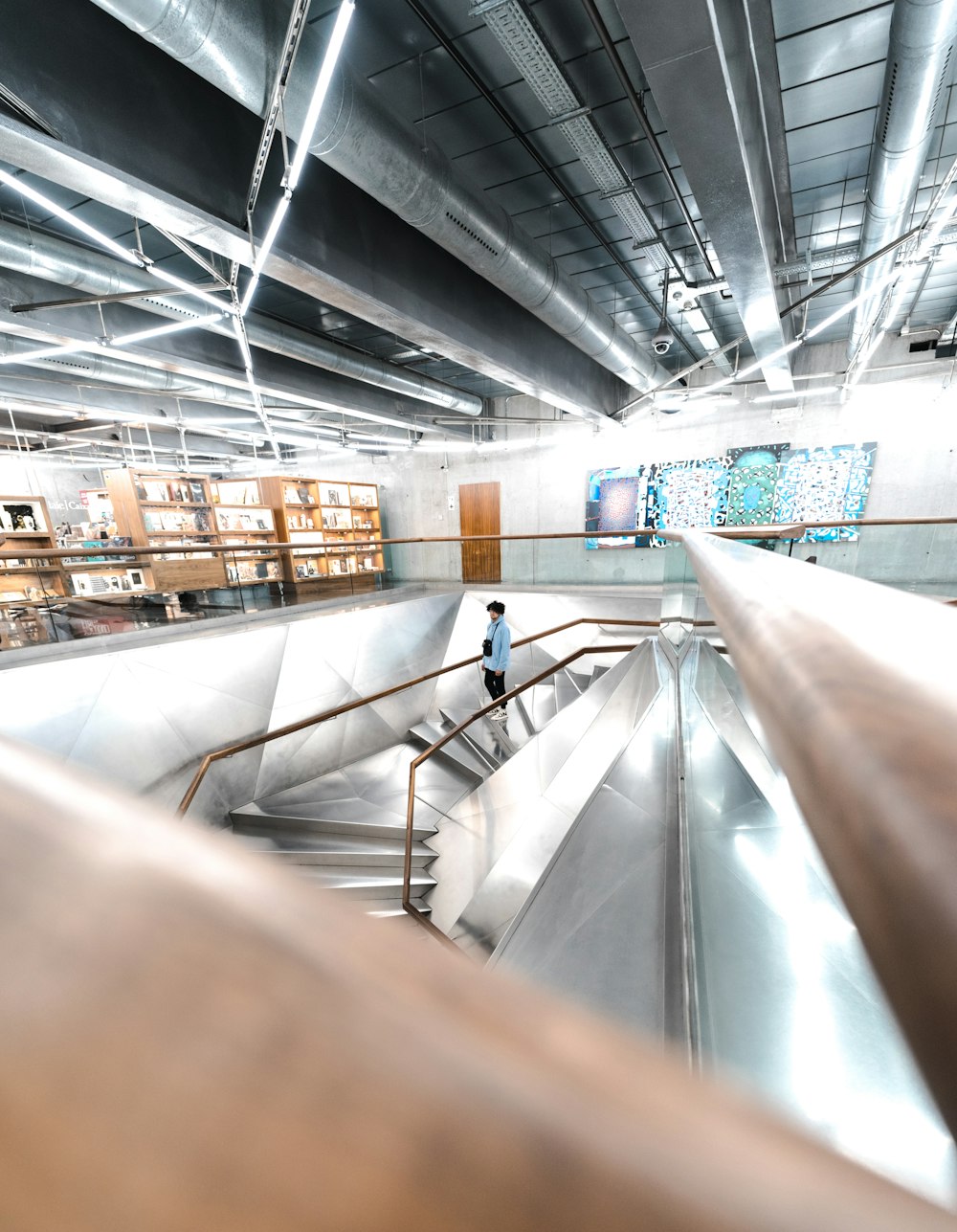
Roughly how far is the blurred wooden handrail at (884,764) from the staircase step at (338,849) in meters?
3.82

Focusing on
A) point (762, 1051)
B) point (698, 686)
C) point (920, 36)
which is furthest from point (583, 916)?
point (920, 36)

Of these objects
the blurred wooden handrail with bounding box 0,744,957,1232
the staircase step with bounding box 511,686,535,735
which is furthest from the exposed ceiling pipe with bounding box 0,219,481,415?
the blurred wooden handrail with bounding box 0,744,957,1232

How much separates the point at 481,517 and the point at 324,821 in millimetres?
7312

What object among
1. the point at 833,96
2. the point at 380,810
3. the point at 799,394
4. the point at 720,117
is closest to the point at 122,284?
the point at 720,117

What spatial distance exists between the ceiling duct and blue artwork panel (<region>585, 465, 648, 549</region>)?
16.3 feet

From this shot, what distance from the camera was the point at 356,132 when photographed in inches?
95.0

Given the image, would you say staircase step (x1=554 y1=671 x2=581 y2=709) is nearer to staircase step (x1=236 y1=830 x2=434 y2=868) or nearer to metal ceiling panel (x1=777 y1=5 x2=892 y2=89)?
staircase step (x1=236 y1=830 x2=434 y2=868)

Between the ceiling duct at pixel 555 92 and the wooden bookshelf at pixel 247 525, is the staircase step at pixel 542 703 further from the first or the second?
the wooden bookshelf at pixel 247 525

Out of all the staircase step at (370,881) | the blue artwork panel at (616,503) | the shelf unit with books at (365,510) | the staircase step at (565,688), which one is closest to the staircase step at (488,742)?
the staircase step at (565,688)

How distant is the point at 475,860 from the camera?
350 centimetres

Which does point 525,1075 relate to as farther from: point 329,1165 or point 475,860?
point 475,860

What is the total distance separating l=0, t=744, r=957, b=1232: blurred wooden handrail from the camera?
0.30 feet

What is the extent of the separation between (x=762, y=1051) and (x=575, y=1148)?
3.80 ft

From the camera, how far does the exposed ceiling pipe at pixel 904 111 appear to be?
219cm
